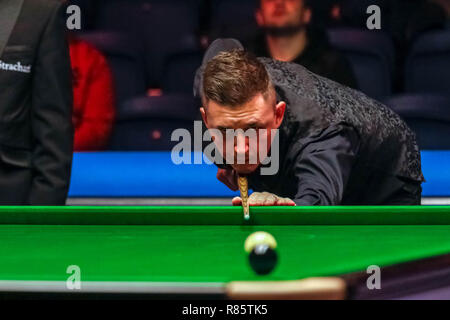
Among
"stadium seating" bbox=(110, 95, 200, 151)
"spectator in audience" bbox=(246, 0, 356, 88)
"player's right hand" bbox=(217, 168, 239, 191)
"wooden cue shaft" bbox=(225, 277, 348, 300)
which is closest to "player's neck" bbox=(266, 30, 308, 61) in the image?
"spectator in audience" bbox=(246, 0, 356, 88)

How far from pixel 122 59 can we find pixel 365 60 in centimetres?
135

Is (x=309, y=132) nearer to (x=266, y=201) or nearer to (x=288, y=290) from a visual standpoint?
(x=266, y=201)

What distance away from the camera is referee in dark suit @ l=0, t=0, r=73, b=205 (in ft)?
8.29

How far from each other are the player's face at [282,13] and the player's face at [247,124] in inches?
75.1

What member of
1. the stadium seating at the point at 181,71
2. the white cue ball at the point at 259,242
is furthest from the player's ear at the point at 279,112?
the stadium seating at the point at 181,71

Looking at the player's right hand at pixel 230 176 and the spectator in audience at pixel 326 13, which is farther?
the spectator in audience at pixel 326 13

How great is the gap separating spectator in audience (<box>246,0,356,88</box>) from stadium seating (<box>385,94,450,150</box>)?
30 cm

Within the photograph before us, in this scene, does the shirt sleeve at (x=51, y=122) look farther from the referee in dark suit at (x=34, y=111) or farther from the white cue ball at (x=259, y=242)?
the white cue ball at (x=259, y=242)

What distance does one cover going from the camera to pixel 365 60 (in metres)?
4.48

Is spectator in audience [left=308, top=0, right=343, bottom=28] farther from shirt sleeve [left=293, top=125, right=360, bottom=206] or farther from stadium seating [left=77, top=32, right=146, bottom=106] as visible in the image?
shirt sleeve [left=293, top=125, right=360, bottom=206]

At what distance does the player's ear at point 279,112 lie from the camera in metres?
2.48

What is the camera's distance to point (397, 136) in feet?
9.25
